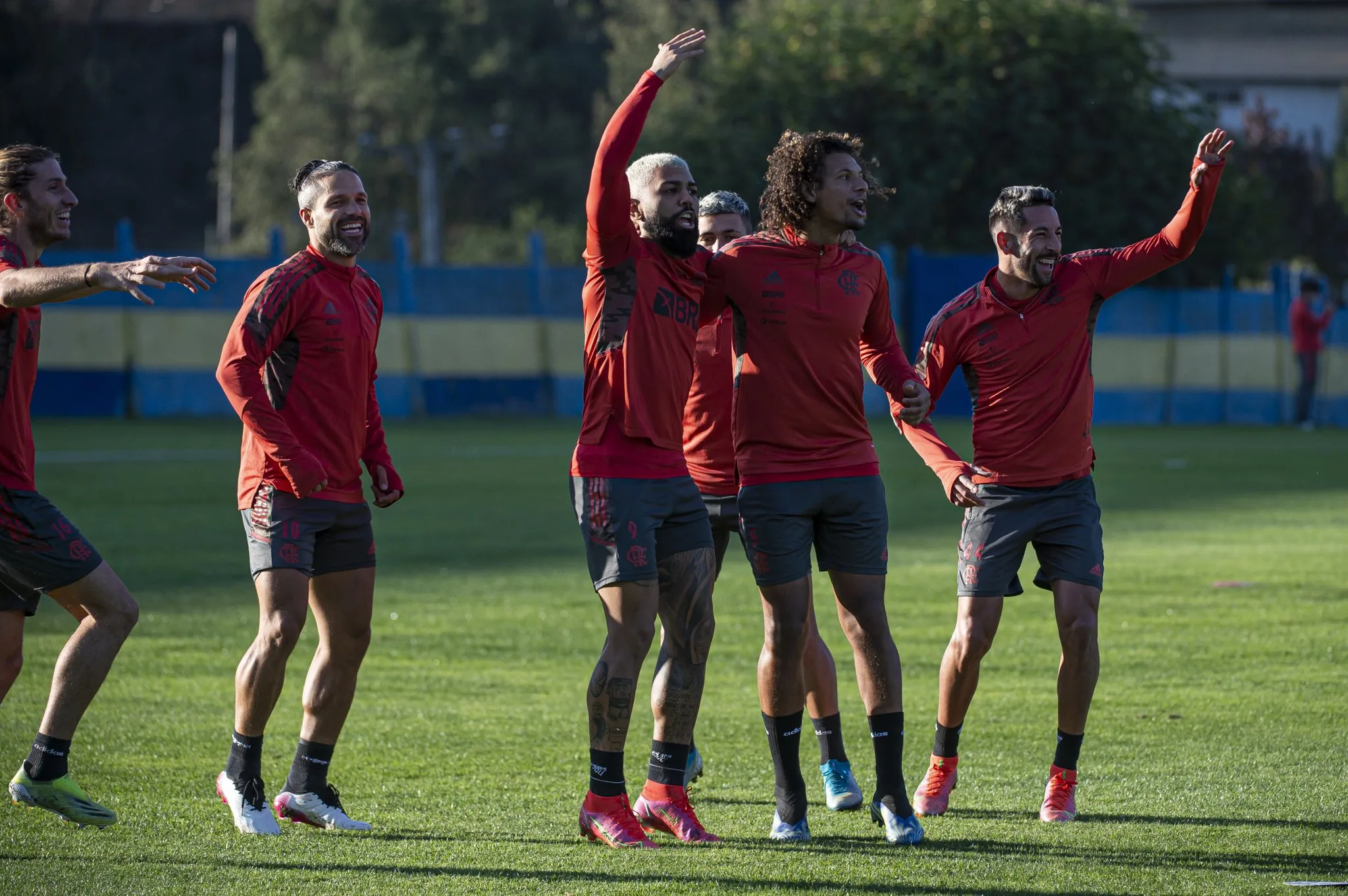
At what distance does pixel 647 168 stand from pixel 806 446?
1.09m

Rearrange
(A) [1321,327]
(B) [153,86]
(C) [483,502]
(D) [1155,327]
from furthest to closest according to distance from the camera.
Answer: (B) [153,86]
(D) [1155,327]
(A) [1321,327]
(C) [483,502]

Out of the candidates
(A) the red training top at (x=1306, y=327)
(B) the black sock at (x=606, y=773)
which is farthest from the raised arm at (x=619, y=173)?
(A) the red training top at (x=1306, y=327)

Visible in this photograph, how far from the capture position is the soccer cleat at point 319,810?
630cm

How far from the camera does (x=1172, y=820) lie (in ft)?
20.8

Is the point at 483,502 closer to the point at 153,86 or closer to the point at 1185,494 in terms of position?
the point at 1185,494

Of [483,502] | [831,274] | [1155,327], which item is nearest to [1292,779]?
[831,274]

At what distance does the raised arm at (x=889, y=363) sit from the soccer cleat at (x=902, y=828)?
1.41 metres

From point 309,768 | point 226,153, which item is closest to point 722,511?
point 309,768

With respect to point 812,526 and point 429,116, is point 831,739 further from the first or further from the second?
point 429,116

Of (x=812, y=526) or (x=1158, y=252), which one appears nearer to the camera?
(x=812, y=526)

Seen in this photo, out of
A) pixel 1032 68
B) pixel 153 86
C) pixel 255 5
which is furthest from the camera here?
pixel 255 5

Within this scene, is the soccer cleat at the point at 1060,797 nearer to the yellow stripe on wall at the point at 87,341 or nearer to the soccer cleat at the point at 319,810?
the soccer cleat at the point at 319,810

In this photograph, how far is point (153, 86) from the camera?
7494 centimetres

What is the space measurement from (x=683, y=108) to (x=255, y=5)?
48.1 meters
